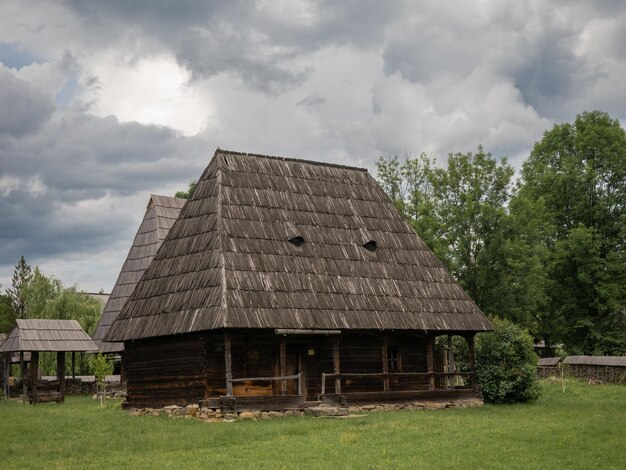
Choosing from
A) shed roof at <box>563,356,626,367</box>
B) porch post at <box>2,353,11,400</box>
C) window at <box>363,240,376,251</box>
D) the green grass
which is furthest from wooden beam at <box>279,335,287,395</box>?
shed roof at <box>563,356,626,367</box>

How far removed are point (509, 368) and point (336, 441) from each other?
11.8 metres

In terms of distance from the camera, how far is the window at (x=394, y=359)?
89.4ft

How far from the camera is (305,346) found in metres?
25.5

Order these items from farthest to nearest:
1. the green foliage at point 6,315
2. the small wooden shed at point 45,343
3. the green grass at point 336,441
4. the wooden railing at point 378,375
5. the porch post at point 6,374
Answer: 1. the green foliage at point 6,315
2. the porch post at point 6,374
3. the small wooden shed at point 45,343
4. the wooden railing at point 378,375
5. the green grass at point 336,441

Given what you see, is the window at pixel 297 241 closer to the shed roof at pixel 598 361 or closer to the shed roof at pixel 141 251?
the shed roof at pixel 141 251

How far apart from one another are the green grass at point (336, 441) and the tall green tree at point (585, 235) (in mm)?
21879

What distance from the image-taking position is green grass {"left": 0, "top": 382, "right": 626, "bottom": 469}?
14859 millimetres

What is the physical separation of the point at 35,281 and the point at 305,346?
33.3 m

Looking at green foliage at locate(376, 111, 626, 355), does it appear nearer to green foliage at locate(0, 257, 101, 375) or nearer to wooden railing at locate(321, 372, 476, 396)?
wooden railing at locate(321, 372, 476, 396)

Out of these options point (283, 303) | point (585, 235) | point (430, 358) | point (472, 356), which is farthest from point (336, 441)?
point (585, 235)

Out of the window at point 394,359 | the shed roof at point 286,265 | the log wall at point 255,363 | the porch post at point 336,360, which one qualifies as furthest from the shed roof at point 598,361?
the porch post at point 336,360

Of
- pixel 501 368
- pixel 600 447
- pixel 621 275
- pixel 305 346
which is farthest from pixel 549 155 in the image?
pixel 600 447

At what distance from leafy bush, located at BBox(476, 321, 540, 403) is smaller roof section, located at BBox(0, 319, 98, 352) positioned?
15605 millimetres

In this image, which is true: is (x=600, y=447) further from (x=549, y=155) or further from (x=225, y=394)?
(x=549, y=155)
